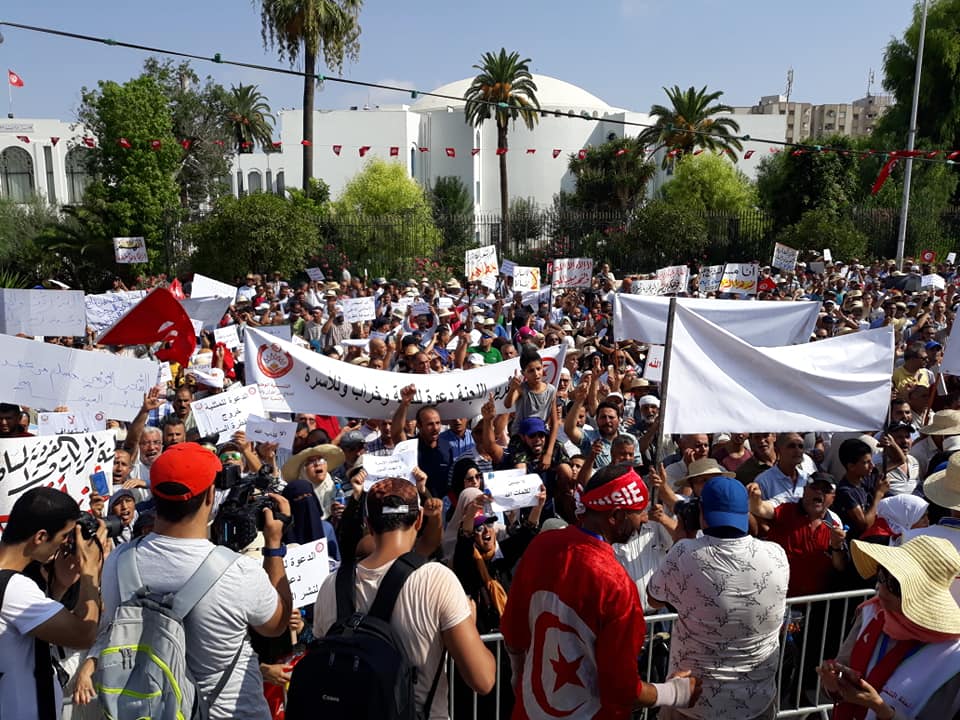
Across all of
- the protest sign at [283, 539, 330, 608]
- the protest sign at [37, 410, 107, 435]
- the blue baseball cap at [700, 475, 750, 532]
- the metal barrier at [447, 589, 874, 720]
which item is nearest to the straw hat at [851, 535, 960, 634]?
the blue baseball cap at [700, 475, 750, 532]

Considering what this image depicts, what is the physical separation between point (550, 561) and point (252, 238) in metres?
23.8

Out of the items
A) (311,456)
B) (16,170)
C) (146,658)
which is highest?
(16,170)

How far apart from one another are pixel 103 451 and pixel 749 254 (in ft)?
100

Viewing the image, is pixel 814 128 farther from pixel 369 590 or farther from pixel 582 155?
pixel 369 590

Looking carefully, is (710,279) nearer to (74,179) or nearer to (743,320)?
(743,320)

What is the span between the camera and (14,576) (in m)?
2.64

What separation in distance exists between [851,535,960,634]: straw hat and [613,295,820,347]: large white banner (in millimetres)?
3842

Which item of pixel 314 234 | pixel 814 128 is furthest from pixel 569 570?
pixel 814 128

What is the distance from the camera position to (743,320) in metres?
6.69

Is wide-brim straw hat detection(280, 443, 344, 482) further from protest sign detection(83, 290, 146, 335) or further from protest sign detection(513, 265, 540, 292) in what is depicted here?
protest sign detection(513, 265, 540, 292)

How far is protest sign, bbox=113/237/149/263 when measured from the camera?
68.4ft

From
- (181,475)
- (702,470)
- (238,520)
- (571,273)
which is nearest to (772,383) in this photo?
(702,470)

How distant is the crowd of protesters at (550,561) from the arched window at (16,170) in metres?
51.0

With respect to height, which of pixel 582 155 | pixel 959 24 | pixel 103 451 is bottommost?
pixel 103 451
